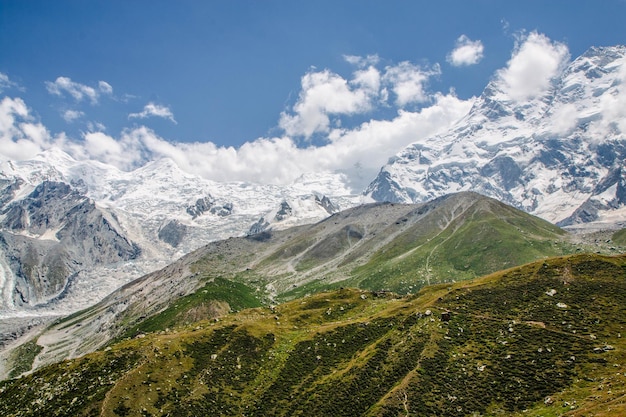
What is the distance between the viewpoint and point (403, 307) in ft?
419

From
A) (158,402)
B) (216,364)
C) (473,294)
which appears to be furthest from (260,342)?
(473,294)

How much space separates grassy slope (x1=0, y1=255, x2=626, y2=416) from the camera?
8094cm

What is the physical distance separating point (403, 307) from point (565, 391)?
179 ft

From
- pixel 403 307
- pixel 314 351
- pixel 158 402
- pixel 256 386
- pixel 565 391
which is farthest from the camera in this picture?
pixel 403 307

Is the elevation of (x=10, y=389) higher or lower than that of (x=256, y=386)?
higher

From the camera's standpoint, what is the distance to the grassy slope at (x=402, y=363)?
80938 millimetres

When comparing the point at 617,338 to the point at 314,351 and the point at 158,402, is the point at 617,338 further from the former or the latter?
the point at 158,402

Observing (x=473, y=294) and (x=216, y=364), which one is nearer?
(x=216, y=364)

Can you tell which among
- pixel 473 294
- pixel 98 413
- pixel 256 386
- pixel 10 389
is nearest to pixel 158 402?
pixel 98 413

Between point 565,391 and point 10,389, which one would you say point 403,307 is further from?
point 10,389

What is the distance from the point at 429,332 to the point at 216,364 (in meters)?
47.2

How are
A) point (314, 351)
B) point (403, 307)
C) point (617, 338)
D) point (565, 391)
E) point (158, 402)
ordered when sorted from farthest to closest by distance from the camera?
point (403, 307), point (314, 351), point (158, 402), point (617, 338), point (565, 391)

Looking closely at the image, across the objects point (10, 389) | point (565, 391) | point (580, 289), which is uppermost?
point (10, 389)

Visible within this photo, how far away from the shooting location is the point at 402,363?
96.2 meters
